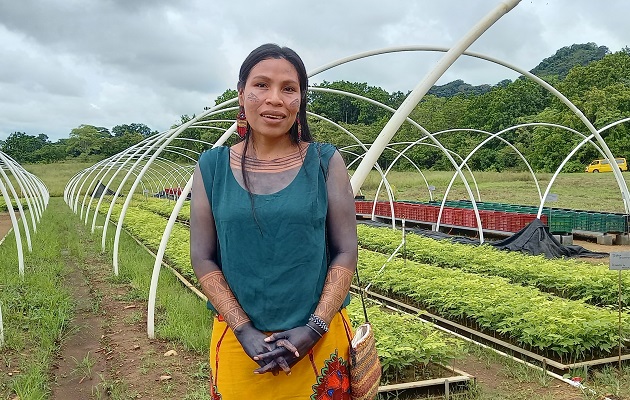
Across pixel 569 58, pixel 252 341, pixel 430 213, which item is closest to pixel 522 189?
pixel 430 213

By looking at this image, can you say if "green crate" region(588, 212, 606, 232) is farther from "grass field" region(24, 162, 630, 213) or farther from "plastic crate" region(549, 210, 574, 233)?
"grass field" region(24, 162, 630, 213)

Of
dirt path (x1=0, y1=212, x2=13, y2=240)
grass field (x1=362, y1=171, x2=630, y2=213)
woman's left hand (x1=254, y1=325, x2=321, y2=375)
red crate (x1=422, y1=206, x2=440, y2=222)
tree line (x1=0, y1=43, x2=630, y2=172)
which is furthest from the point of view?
tree line (x1=0, y1=43, x2=630, y2=172)

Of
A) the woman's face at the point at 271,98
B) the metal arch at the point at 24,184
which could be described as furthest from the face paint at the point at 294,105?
the metal arch at the point at 24,184

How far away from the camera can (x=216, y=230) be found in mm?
1951

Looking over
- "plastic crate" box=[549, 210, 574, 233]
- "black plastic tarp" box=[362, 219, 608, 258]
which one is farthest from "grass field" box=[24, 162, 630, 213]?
"black plastic tarp" box=[362, 219, 608, 258]

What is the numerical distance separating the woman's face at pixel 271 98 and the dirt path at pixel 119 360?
11.2 feet

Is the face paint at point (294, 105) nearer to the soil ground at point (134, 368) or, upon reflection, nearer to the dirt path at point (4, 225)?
the soil ground at point (134, 368)

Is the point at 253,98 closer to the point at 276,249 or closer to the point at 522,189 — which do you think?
the point at 276,249

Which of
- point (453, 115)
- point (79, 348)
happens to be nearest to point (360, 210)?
point (79, 348)

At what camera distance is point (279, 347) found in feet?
5.76

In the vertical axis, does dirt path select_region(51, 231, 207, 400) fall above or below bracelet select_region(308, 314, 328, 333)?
below

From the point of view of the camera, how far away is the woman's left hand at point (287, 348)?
1.75m

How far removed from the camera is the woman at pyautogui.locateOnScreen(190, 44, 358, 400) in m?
1.83

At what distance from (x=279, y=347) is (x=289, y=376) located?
171 millimetres
